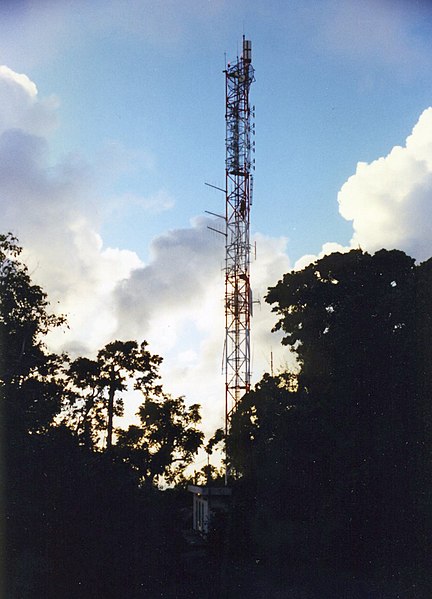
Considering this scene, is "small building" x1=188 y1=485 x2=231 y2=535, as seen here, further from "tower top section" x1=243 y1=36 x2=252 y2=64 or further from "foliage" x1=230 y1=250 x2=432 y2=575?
"tower top section" x1=243 y1=36 x2=252 y2=64

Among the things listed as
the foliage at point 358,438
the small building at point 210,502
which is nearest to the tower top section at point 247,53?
the foliage at point 358,438

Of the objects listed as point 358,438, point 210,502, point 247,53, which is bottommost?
point 210,502

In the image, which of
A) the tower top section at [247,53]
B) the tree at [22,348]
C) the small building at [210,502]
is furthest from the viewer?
the tower top section at [247,53]

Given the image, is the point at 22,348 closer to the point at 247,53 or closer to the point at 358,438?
the point at 358,438

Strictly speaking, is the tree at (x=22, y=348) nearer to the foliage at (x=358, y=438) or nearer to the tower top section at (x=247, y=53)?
the foliage at (x=358, y=438)

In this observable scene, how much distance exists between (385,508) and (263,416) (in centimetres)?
629

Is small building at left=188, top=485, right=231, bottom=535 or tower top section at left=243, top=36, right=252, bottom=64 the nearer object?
small building at left=188, top=485, right=231, bottom=535

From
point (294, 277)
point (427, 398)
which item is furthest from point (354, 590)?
point (294, 277)

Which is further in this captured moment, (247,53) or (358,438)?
(247,53)

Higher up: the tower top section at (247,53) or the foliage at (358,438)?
the tower top section at (247,53)

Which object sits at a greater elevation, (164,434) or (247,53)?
(247,53)

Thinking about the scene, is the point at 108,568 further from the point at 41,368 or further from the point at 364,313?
the point at 364,313

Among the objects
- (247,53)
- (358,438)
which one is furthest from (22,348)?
(247,53)

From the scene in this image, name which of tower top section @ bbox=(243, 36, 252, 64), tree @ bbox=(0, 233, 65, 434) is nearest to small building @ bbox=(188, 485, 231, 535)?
tree @ bbox=(0, 233, 65, 434)
